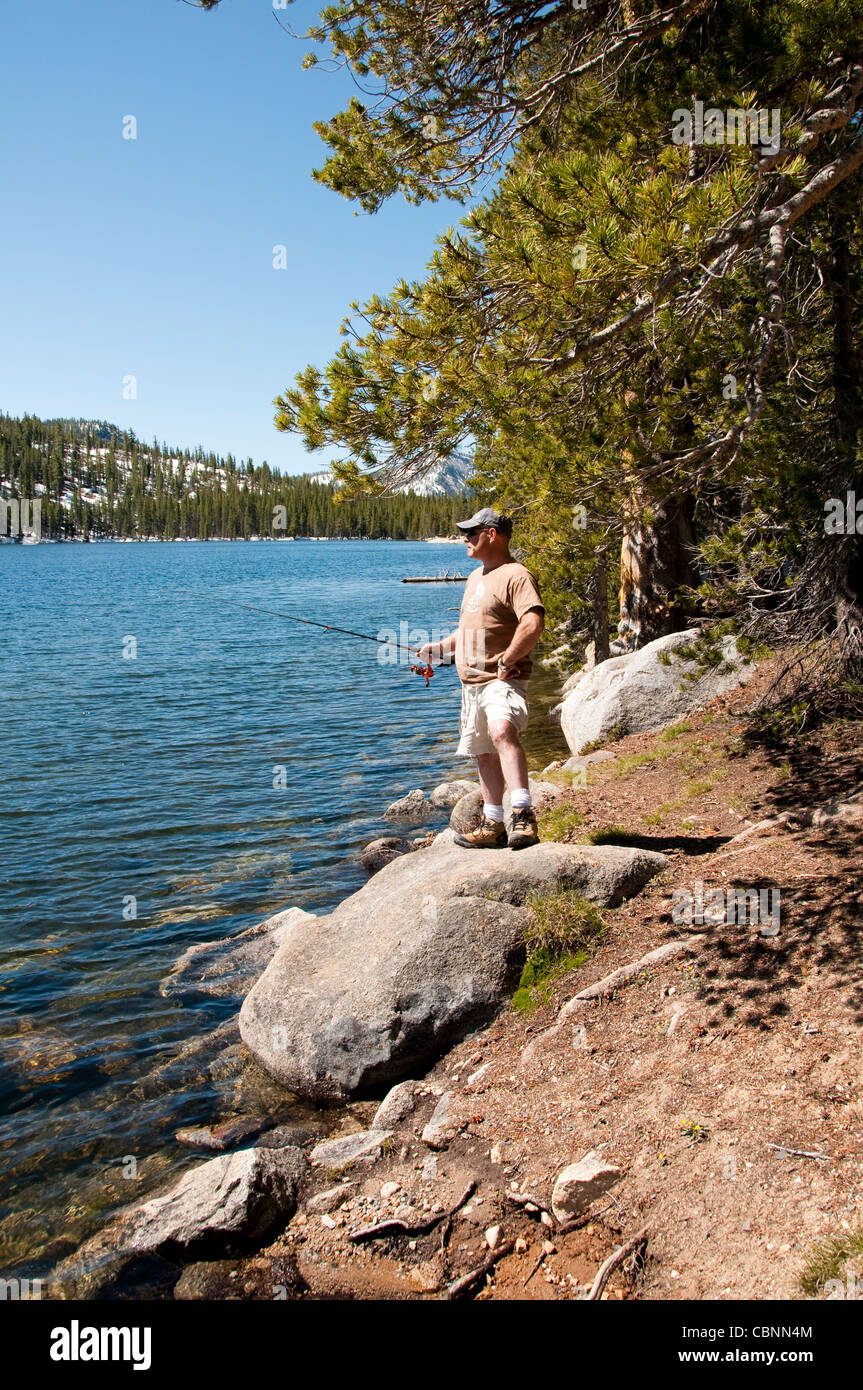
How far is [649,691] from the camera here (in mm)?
12023

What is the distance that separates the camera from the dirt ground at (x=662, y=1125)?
371 cm

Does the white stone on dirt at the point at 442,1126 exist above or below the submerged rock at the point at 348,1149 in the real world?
above

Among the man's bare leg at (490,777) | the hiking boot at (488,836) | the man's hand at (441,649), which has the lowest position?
the hiking boot at (488,836)

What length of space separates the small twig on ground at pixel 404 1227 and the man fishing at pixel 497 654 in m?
2.85

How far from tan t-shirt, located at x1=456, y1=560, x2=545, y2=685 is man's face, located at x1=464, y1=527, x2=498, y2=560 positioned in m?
0.15

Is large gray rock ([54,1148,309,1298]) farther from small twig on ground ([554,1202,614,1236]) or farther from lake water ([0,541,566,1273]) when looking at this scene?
small twig on ground ([554,1202,614,1236])

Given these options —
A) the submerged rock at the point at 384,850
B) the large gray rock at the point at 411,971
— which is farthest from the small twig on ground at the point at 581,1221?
the submerged rock at the point at 384,850

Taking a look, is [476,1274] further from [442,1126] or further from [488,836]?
[488,836]

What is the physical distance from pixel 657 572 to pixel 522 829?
7741 millimetres

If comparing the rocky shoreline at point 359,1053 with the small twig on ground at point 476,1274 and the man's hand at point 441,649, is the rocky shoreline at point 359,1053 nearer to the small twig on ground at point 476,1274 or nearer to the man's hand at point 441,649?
the small twig on ground at point 476,1274

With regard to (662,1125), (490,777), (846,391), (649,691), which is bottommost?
(662,1125)

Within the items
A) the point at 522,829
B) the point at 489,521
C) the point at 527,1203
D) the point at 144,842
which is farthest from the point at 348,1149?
the point at 144,842

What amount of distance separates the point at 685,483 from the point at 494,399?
189 cm
